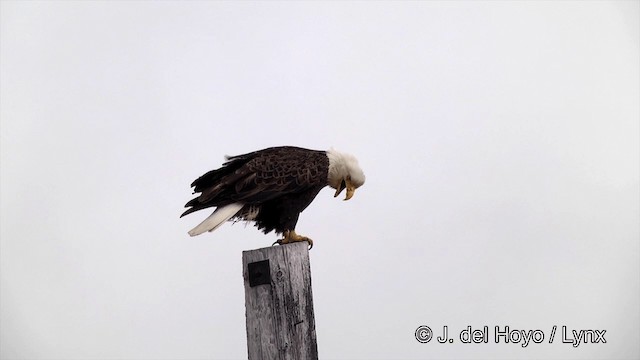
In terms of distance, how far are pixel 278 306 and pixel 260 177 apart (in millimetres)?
1325

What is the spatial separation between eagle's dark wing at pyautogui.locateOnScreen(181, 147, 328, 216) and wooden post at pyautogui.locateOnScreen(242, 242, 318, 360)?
3.05 feet

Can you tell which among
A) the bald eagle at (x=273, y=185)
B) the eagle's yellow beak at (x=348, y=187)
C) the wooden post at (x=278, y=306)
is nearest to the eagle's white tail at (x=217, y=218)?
the bald eagle at (x=273, y=185)

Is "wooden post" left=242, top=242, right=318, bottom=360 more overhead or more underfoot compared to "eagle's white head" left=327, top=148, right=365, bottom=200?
more underfoot

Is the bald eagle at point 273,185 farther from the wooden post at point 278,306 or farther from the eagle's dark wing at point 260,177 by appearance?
the wooden post at point 278,306

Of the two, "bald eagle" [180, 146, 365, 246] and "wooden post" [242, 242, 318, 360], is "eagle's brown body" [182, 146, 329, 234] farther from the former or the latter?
"wooden post" [242, 242, 318, 360]

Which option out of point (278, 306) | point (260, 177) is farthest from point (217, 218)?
point (278, 306)

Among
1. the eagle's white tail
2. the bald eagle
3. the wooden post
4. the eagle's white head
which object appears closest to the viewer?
the wooden post

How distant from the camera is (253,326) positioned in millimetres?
3324

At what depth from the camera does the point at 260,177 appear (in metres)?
4.42

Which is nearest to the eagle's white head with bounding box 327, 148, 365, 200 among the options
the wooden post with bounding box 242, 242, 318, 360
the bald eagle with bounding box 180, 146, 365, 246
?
the bald eagle with bounding box 180, 146, 365, 246

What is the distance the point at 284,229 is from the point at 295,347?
1437 mm

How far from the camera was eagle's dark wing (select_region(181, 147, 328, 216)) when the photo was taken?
4.29m

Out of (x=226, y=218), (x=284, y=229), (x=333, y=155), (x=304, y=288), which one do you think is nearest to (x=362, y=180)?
(x=333, y=155)

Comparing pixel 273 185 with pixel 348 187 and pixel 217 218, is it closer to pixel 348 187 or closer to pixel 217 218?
pixel 217 218
